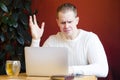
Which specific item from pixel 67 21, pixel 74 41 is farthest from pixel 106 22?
pixel 67 21

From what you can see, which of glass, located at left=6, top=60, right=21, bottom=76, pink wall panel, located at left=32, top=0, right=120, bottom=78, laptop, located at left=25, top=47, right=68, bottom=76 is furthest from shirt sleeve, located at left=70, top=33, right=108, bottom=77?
pink wall panel, located at left=32, top=0, right=120, bottom=78

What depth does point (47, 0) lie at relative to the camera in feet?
11.0

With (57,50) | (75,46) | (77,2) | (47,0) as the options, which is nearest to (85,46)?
(75,46)

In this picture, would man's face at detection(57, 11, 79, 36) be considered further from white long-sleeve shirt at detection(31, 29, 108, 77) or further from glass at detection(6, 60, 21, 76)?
glass at detection(6, 60, 21, 76)

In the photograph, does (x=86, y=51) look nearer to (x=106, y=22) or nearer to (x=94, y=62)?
Result: (x=94, y=62)

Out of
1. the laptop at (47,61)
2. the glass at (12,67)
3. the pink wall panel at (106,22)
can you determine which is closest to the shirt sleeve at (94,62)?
the laptop at (47,61)

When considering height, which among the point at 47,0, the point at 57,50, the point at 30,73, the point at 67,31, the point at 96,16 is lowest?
the point at 30,73

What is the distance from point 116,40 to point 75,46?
0.82m

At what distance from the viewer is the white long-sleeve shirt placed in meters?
2.09

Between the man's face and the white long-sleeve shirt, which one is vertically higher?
the man's face

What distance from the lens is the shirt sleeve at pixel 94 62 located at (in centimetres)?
198

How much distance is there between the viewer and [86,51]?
2338mm

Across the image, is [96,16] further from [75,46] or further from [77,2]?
[75,46]

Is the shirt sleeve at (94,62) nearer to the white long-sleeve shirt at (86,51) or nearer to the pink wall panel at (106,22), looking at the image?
the white long-sleeve shirt at (86,51)
